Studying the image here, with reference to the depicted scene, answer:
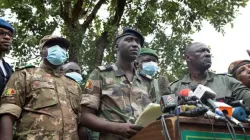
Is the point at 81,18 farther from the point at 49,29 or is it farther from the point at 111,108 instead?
the point at 111,108

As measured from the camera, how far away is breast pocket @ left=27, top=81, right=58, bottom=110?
3488mm

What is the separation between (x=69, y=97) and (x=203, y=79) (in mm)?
1312

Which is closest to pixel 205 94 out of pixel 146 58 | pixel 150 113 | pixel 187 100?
pixel 187 100

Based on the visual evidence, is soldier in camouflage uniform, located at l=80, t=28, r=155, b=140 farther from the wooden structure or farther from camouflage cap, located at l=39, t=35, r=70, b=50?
the wooden structure

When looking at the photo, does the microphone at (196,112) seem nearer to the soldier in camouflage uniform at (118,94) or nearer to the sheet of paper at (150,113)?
the sheet of paper at (150,113)

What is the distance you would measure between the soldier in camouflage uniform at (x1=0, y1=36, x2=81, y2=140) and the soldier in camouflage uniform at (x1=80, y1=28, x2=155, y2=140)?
0.22 metres

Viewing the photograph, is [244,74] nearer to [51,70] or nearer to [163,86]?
[163,86]

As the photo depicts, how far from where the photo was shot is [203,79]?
A: 13.5 ft

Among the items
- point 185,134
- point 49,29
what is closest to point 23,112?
point 185,134

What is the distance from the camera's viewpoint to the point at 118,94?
138 inches

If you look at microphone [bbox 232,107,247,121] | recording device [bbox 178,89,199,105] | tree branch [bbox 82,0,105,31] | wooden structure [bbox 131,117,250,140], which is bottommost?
wooden structure [bbox 131,117,250,140]

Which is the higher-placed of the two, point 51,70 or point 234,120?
point 51,70

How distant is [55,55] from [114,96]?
702 millimetres

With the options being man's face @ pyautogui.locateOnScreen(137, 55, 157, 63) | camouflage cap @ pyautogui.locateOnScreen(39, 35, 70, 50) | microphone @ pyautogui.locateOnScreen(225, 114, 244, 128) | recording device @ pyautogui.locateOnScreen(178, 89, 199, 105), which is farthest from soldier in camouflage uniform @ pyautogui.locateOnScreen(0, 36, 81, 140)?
microphone @ pyautogui.locateOnScreen(225, 114, 244, 128)
